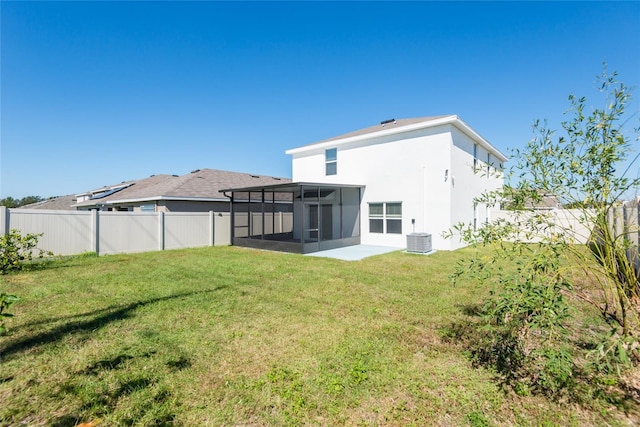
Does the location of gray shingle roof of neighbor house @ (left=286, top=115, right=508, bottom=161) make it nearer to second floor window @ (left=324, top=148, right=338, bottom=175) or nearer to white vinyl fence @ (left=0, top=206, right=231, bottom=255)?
second floor window @ (left=324, top=148, right=338, bottom=175)

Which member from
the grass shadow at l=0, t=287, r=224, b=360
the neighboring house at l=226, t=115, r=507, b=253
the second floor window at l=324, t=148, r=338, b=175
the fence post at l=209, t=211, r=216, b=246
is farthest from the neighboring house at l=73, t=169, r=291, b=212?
the grass shadow at l=0, t=287, r=224, b=360

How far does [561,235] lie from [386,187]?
36.3 feet

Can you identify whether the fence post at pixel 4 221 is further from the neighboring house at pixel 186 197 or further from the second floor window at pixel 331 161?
the second floor window at pixel 331 161

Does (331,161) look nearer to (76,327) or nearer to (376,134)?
(376,134)

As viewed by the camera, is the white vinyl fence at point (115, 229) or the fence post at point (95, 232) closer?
the white vinyl fence at point (115, 229)

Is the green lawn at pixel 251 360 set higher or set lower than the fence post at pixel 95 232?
lower

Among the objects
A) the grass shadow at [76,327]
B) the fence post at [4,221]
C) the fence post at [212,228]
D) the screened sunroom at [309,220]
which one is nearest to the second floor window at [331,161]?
the screened sunroom at [309,220]

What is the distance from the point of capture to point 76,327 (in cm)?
421

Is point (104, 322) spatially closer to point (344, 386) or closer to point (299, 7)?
point (344, 386)

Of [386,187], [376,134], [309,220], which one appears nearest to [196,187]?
[309,220]

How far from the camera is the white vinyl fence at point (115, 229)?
997 cm

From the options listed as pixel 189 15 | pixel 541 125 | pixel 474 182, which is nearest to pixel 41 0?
pixel 189 15

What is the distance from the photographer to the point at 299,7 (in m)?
11.0

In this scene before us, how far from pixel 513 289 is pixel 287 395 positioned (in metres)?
2.37
